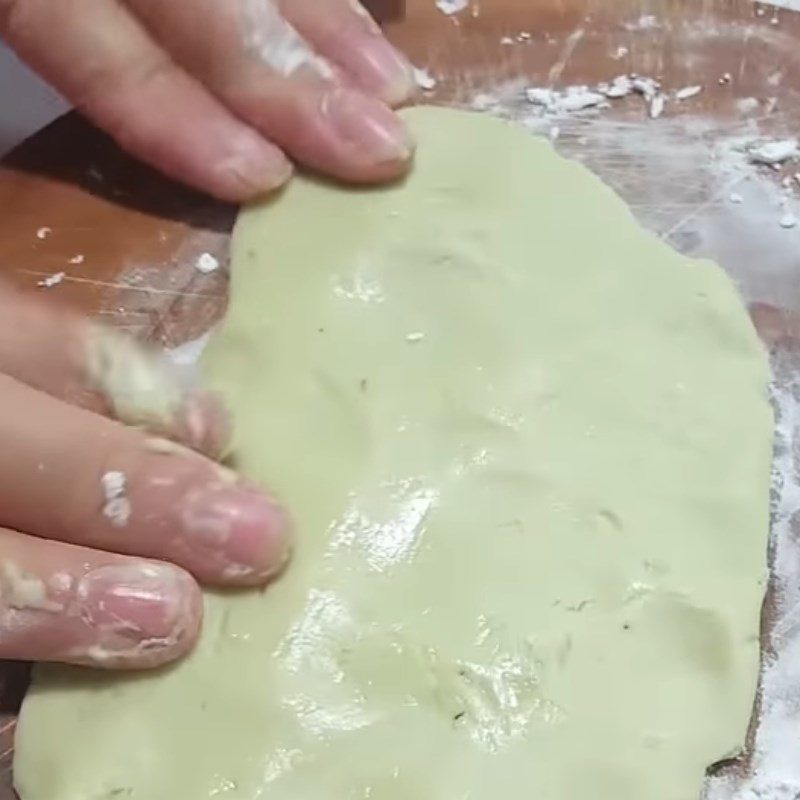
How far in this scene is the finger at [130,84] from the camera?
1.16 m

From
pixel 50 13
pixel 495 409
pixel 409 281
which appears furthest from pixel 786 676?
pixel 50 13

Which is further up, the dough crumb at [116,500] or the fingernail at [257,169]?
the fingernail at [257,169]

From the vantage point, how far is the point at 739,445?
99 cm

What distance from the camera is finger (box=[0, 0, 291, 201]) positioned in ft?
3.79

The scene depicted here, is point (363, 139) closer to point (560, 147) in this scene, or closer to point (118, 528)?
point (560, 147)

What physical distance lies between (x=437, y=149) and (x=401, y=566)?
39cm

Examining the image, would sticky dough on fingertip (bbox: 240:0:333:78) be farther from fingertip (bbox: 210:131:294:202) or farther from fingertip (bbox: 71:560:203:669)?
fingertip (bbox: 71:560:203:669)

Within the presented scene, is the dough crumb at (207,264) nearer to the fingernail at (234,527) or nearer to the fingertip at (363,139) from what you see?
the fingertip at (363,139)

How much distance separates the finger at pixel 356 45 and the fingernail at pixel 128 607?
0.50 meters

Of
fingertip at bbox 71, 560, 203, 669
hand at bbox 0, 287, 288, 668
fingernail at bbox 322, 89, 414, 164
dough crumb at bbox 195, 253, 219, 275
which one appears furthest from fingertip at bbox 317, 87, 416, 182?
fingertip at bbox 71, 560, 203, 669

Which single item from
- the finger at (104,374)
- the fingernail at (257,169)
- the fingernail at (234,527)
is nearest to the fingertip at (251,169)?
the fingernail at (257,169)

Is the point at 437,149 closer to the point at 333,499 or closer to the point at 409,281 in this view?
the point at 409,281

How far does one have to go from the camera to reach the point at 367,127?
1.08m

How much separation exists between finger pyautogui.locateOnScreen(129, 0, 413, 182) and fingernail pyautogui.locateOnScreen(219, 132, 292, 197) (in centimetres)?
1
